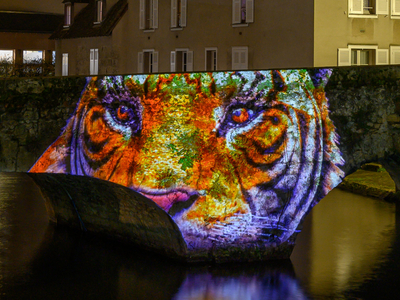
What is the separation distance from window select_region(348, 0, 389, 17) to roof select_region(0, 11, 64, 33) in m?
29.6

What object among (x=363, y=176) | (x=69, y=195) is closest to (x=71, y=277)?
(x=69, y=195)

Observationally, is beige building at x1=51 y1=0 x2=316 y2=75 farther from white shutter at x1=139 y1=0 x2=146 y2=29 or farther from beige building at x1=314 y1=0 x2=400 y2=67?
beige building at x1=314 y1=0 x2=400 y2=67

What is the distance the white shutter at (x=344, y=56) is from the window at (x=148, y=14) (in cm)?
912

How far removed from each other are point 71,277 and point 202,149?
352 cm

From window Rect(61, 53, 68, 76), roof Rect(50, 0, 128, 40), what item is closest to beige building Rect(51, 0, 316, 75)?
roof Rect(50, 0, 128, 40)

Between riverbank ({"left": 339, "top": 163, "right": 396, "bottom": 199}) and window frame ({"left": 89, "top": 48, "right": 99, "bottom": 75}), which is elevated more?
window frame ({"left": 89, "top": 48, "right": 99, "bottom": 75})

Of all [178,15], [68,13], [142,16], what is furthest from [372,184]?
[68,13]

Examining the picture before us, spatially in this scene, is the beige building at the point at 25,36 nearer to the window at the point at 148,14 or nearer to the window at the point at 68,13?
the window at the point at 68,13

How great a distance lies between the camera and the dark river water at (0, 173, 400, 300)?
12828 mm

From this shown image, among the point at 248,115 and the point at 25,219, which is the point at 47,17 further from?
the point at 248,115

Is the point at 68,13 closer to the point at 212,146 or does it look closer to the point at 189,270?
the point at 212,146

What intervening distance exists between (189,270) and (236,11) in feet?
53.1

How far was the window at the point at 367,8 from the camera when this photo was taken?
82.9 feet

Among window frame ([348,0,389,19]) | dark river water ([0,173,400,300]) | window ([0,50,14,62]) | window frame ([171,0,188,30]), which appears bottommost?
dark river water ([0,173,400,300])
